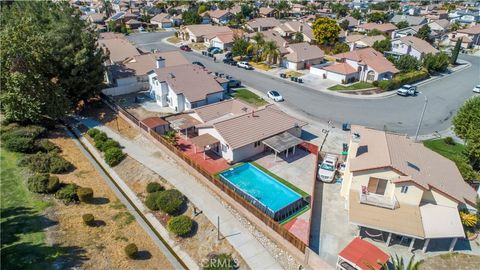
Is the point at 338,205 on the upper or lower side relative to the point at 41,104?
lower

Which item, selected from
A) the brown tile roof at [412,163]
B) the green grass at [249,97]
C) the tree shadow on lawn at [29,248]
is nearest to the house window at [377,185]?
the brown tile roof at [412,163]

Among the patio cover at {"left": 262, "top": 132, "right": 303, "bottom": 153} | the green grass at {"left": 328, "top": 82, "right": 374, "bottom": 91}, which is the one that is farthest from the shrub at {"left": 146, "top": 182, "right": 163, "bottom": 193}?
the green grass at {"left": 328, "top": 82, "right": 374, "bottom": 91}

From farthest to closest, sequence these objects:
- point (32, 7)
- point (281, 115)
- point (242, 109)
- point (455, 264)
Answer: point (32, 7) < point (242, 109) < point (281, 115) < point (455, 264)

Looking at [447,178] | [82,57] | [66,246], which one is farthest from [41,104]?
[447,178]

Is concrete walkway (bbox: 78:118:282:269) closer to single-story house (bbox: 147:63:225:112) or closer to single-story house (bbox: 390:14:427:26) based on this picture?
single-story house (bbox: 147:63:225:112)

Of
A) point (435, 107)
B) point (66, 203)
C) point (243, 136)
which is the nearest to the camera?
point (66, 203)

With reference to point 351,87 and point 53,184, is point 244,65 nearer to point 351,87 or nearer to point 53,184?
point 351,87

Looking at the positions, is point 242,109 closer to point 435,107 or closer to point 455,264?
point 455,264
